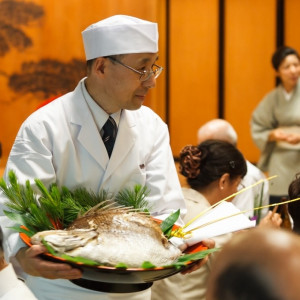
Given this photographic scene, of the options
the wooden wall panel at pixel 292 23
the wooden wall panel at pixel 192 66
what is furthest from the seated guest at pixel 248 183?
the wooden wall panel at pixel 192 66

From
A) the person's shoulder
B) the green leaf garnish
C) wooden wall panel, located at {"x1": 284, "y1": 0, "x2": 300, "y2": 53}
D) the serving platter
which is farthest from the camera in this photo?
wooden wall panel, located at {"x1": 284, "y1": 0, "x2": 300, "y2": 53}

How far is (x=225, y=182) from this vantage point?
291 centimetres

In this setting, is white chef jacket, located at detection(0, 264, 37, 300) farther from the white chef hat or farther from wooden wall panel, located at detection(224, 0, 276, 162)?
wooden wall panel, located at detection(224, 0, 276, 162)

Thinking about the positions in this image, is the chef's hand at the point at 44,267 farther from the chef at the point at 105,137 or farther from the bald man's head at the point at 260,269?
the bald man's head at the point at 260,269

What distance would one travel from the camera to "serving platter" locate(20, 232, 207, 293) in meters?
1.68

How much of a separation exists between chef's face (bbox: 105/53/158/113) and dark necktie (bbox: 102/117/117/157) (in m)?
0.08

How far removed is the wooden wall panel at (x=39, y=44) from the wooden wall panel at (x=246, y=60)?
4.74 ft

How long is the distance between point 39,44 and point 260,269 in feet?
21.4

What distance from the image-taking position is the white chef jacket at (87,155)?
204 cm

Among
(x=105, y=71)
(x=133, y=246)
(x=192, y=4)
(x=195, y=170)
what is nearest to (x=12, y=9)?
(x=192, y=4)

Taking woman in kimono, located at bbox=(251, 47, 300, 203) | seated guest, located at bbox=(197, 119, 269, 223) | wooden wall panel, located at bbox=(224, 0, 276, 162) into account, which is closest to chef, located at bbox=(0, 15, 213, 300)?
seated guest, located at bbox=(197, 119, 269, 223)

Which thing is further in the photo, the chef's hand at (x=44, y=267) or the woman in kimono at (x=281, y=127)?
the woman in kimono at (x=281, y=127)

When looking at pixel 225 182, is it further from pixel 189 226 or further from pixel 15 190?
pixel 15 190

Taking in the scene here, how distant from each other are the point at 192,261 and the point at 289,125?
3.31 metres
